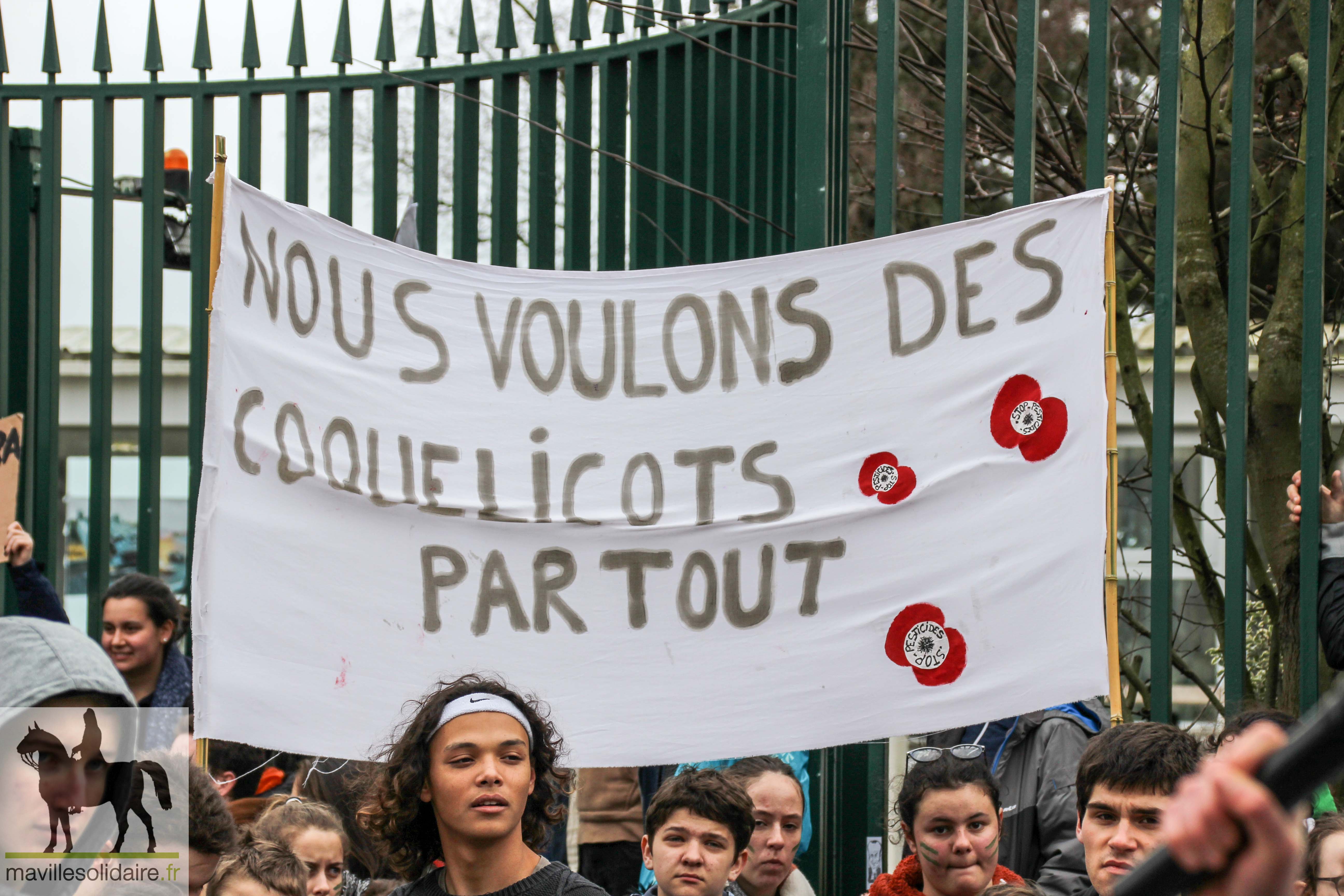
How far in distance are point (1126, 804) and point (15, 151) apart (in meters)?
4.88

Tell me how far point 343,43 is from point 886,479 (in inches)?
107

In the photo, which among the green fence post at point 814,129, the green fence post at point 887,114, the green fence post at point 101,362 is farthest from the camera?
the green fence post at point 101,362

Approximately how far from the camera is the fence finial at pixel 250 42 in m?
5.26

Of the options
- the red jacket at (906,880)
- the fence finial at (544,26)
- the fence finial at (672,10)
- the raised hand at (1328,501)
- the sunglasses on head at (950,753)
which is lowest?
the red jacket at (906,880)

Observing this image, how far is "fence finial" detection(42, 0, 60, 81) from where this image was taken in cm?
547

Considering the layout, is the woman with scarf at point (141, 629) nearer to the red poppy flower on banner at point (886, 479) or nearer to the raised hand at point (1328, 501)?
the red poppy flower on banner at point (886, 479)

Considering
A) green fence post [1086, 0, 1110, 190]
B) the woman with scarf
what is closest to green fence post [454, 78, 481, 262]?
the woman with scarf

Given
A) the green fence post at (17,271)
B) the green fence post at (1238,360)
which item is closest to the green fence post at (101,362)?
the green fence post at (17,271)

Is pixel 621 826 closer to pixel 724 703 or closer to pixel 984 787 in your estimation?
pixel 724 703

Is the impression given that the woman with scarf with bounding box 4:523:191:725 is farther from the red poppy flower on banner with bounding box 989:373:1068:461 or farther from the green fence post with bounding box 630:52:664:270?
the red poppy flower on banner with bounding box 989:373:1068:461

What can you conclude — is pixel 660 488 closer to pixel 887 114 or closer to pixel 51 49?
pixel 887 114

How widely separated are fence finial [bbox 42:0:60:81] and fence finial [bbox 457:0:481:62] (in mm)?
1608

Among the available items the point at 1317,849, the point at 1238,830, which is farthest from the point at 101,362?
the point at 1238,830

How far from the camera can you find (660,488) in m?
3.93
